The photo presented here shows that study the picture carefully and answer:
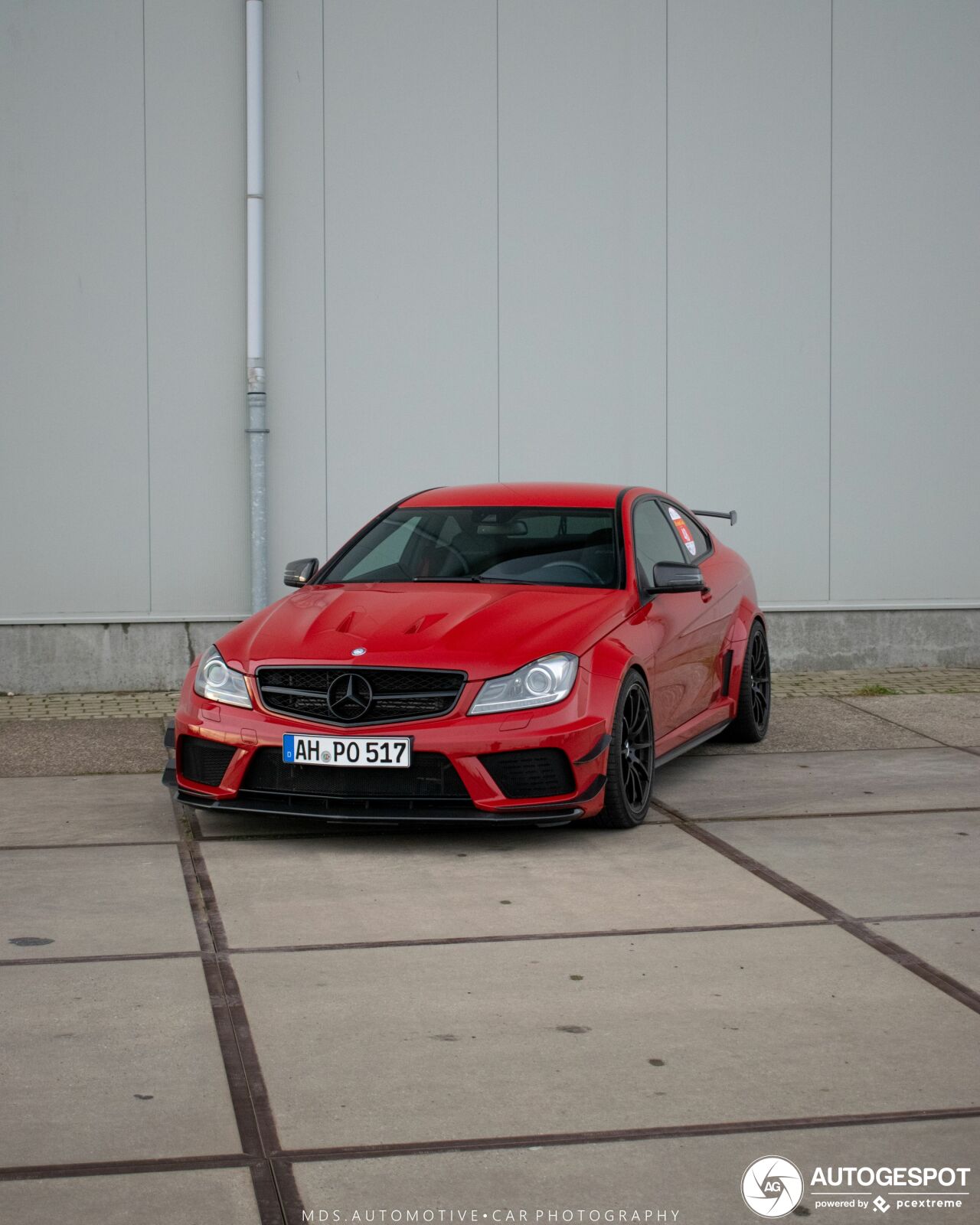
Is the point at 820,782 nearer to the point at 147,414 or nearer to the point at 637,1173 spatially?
the point at 637,1173

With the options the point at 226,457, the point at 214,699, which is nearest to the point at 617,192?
the point at 226,457

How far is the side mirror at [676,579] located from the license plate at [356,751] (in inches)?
62.4

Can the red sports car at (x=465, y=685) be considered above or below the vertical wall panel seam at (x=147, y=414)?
below

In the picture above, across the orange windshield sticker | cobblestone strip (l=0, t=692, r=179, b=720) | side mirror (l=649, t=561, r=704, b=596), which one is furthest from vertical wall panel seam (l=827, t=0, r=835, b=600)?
side mirror (l=649, t=561, r=704, b=596)

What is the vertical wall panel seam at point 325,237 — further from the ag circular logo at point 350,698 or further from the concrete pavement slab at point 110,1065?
the concrete pavement slab at point 110,1065

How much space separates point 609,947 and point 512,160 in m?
7.86

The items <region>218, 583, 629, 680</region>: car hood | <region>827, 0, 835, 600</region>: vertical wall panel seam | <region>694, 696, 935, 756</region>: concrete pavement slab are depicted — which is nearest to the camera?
<region>218, 583, 629, 680</region>: car hood

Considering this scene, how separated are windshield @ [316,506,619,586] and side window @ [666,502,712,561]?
0.74m

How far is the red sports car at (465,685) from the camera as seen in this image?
5887mm

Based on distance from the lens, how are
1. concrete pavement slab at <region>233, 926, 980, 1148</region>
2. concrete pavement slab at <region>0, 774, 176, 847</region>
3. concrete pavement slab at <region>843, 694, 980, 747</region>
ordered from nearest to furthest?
concrete pavement slab at <region>233, 926, 980, 1148</region> < concrete pavement slab at <region>0, 774, 176, 847</region> < concrete pavement slab at <region>843, 694, 980, 747</region>

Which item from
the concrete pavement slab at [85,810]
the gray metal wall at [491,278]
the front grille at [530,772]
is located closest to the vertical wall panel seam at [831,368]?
the gray metal wall at [491,278]

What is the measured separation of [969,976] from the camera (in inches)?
172

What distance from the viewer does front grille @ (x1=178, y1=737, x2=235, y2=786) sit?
6.11 m
